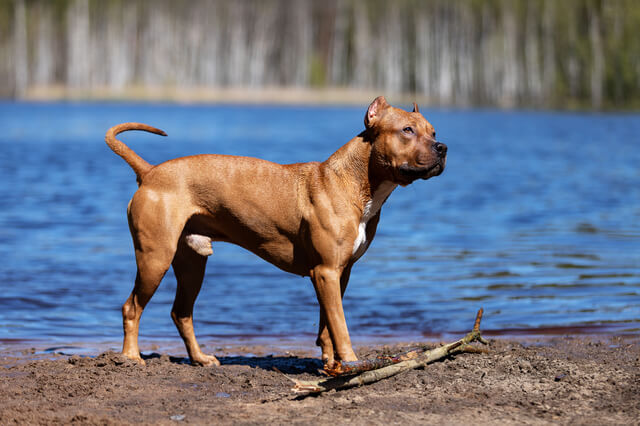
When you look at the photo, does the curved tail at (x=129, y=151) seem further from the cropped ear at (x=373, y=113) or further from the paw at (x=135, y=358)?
the cropped ear at (x=373, y=113)

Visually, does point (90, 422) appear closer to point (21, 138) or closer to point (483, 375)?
point (483, 375)

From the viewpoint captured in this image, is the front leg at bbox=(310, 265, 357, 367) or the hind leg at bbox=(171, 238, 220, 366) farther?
the hind leg at bbox=(171, 238, 220, 366)

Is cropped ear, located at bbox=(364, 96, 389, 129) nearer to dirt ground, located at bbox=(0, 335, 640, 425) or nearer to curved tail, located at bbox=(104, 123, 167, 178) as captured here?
curved tail, located at bbox=(104, 123, 167, 178)

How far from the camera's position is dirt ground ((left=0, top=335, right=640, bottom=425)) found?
495 cm

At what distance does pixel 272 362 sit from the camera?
272 inches

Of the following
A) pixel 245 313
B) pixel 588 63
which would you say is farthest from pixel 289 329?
pixel 588 63

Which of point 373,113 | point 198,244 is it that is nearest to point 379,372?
point 198,244

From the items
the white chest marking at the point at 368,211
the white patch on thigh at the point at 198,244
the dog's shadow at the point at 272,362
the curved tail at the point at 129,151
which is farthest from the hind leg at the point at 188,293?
the white chest marking at the point at 368,211

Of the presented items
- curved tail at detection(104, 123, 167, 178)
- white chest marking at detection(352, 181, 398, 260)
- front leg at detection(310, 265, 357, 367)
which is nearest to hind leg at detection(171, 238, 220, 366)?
curved tail at detection(104, 123, 167, 178)

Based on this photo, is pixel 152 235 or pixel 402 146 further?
pixel 152 235

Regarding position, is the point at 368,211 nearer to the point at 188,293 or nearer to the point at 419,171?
the point at 419,171

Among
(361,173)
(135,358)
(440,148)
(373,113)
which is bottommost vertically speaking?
(135,358)

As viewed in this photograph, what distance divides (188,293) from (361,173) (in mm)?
1734

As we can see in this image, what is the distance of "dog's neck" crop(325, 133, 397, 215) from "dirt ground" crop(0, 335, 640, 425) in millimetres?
1261
